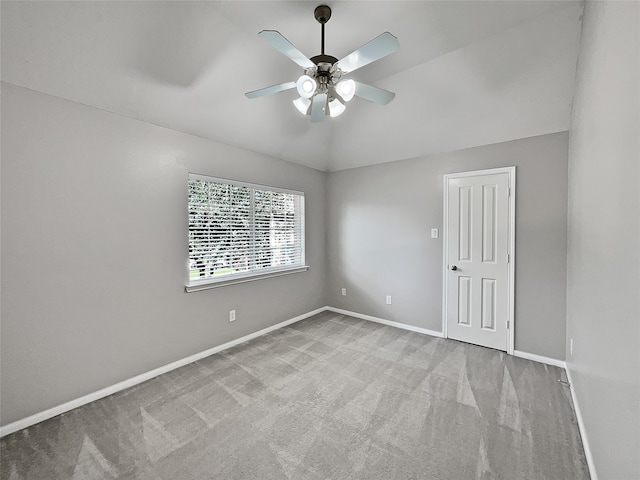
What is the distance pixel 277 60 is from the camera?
8.19ft

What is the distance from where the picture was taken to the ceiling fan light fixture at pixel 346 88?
1.79 m

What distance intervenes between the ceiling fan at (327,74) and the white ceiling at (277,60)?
1.77 feet

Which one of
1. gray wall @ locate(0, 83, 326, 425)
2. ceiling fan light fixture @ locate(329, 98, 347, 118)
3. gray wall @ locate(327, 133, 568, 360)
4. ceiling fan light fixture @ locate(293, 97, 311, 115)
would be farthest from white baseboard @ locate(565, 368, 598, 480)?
gray wall @ locate(0, 83, 326, 425)

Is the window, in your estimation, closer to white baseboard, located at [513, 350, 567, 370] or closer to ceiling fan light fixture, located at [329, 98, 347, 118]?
ceiling fan light fixture, located at [329, 98, 347, 118]

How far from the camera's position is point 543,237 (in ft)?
9.34

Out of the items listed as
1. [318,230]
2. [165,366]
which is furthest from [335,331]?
[165,366]

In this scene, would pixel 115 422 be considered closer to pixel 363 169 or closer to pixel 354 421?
pixel 354 421

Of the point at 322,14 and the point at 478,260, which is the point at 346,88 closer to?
the point at 322,14

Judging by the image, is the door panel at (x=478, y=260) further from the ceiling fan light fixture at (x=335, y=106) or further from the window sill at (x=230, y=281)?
the window sill at (x=230, y=281)

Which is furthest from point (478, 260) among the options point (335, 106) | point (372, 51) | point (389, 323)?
point (372, 51)

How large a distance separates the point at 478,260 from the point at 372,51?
266 cm

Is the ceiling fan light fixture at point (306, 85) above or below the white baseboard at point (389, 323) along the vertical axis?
above

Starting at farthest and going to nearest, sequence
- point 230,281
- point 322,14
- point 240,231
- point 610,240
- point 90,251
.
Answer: point 240,231 < point 230,281 < point 90,251 < point 322,14 < point 610,240

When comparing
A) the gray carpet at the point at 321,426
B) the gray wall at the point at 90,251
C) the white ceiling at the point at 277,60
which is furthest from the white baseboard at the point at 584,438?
the gray wall at the point at 90,251
